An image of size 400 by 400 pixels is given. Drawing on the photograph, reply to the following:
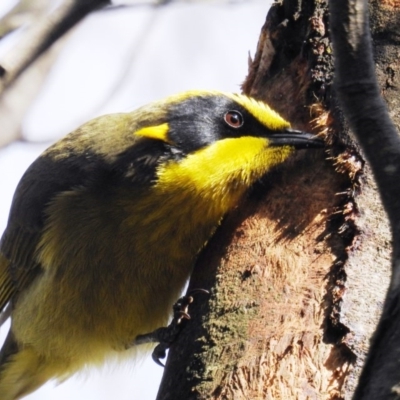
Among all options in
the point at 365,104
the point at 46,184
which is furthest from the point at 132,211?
the point at 365,104

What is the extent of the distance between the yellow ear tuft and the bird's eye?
0.30 m

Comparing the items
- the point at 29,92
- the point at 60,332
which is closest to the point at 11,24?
the point at 29,92

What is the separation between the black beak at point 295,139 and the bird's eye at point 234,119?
24 centimetres

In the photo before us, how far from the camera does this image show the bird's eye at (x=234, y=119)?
401 centimetres

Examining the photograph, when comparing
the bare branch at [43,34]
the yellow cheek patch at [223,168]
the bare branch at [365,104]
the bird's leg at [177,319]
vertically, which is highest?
the bare branch at [43,34]

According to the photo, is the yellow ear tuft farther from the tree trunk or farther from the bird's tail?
the bird's tail

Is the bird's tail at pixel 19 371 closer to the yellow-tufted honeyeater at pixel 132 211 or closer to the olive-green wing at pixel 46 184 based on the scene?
the yellow-tufted honeyeater at pixel 132 211

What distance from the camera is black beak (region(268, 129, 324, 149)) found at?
11.4 ft

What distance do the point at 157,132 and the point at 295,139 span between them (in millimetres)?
766

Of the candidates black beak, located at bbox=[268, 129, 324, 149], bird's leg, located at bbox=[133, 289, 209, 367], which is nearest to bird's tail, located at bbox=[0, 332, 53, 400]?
bird's leg, located at bbox=[133, 289, 209, 367]

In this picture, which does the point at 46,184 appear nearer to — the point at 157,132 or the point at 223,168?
the point at 157,132

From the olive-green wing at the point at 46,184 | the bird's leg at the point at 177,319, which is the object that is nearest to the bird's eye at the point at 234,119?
the olive-green wing at the point at 46,184

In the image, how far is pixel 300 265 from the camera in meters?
3.15

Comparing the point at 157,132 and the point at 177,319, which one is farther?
the point at 157,132
